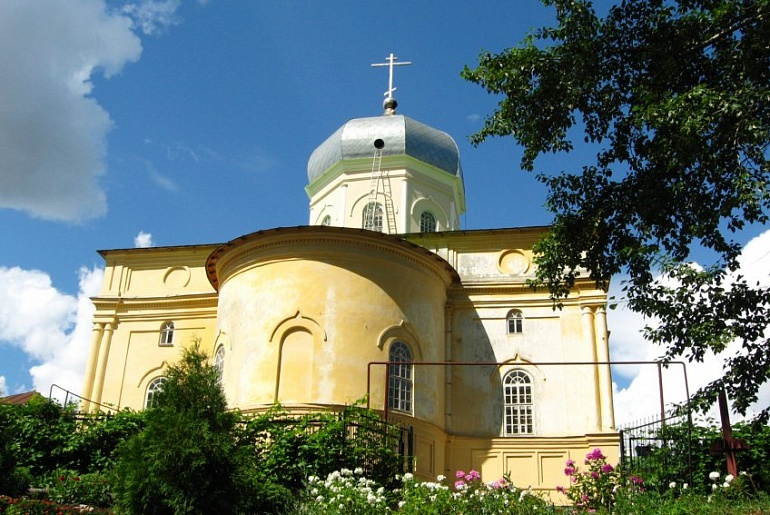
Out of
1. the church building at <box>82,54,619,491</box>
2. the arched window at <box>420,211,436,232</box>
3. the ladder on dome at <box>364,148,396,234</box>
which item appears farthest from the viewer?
the arched window at <box>420,211,436,232</box>

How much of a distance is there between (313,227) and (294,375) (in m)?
3.69

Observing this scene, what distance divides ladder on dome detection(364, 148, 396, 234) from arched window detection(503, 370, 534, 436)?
23.7 feet

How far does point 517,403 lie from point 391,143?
1083cm

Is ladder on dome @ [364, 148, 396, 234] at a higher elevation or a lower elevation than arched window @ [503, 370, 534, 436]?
higher

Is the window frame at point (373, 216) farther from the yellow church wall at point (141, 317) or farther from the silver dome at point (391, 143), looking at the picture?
the yellow church wall at point (141, 317)

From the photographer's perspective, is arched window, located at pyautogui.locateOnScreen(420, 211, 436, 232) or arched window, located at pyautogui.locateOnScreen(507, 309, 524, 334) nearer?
arched window, located at pyautogui.locateOnScreen(507, 309, 524, 334)

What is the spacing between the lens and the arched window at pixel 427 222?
94.1 ft

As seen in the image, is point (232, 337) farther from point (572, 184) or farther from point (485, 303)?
point (572, 184)

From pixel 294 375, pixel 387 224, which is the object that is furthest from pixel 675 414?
pixel 387 224

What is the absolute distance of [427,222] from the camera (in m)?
28.8

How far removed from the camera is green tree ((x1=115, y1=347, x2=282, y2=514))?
39.6ft

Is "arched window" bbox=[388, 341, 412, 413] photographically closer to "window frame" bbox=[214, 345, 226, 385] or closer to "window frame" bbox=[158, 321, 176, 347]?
"window frame" bbox=[214, 345, 226, 385]

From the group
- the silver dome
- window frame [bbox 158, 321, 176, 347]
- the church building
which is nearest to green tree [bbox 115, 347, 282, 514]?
the church building

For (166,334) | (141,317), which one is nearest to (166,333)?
(166,334)
